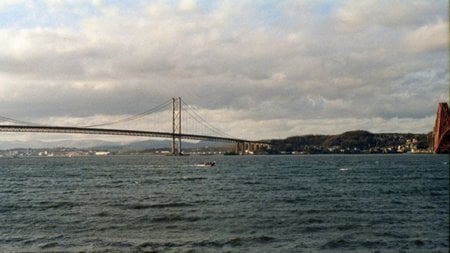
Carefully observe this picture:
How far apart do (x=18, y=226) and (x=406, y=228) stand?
51.7ft

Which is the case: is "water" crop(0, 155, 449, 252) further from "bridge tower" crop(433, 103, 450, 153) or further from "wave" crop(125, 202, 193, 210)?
"bridge tower" crop(433, 103, 450, 153)

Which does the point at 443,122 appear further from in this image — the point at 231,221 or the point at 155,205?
the point at 231,221

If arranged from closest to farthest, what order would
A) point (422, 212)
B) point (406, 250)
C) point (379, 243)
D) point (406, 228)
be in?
1. point (406, 250)
2. point (379, 243)
3. point (406, 228)
4. point (422, 212)

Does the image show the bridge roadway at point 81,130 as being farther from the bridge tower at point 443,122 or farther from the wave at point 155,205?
the wave at point 155,205

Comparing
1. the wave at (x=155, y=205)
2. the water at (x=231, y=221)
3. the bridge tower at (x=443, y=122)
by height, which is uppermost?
the bridge tower at (x=443, y=122)

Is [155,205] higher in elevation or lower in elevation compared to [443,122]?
lower

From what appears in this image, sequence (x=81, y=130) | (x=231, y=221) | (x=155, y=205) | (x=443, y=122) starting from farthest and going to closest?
(x=81, y=130)
(x=443, y=122)
(x=155, y=205)
(x=231, y=221)

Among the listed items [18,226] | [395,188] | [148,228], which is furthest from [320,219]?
[395,188]

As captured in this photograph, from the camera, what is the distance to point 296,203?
28.2 metres

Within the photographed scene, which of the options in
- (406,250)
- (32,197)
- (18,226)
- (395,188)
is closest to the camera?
(406,250)

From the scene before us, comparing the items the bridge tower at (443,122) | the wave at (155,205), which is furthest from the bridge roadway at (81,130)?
the wave at (155,205)

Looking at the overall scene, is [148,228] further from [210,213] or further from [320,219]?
[320,219]

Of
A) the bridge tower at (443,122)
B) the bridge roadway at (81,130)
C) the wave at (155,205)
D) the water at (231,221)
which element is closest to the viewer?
the water at (231,221)

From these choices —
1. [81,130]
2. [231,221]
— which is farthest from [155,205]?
[81,130]
